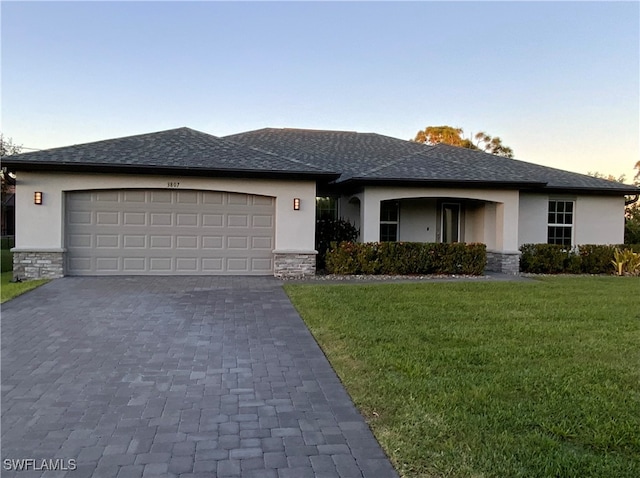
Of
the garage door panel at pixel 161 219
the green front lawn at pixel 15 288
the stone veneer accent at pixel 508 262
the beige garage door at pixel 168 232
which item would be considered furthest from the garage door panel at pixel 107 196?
the stone veneer accent at pixel 508 262

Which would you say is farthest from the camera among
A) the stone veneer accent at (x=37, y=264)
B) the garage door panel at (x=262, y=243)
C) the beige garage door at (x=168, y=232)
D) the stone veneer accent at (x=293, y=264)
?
the garage door panel at (x=262, y=243)

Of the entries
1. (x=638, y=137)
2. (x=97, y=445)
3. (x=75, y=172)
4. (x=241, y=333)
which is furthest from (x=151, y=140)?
(x=638, y=137)

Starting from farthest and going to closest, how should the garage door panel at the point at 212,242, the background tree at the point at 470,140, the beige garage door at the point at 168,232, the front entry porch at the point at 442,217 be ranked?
the background tree at the point at 470,140
the front entry porch at the point at 442,217
the garage door panel at the point at 212,242
the beige garage door at the point at 168,232

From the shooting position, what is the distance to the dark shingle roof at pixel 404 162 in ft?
46.1

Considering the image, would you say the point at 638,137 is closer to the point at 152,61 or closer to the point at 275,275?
the point at 275,275

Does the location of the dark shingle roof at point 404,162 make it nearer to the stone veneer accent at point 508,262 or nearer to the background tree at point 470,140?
the stone veneer accent at point 508,262

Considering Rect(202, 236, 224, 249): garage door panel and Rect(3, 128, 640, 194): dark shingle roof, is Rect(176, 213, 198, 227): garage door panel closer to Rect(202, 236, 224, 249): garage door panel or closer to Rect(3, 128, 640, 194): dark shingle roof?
Rect(202, 236, 224, 249): garage door panel

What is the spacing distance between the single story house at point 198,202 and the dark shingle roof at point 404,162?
10cm

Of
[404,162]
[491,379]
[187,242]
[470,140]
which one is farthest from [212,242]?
[470,140]

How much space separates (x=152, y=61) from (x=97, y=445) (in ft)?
46.8

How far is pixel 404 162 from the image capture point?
15422 millimetres

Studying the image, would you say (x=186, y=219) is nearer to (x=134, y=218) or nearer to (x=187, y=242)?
(x=187, y=242)

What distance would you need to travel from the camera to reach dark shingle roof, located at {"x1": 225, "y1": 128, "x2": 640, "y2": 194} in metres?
14.1

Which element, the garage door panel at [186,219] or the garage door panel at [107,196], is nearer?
the garage door panel at [107,196]
